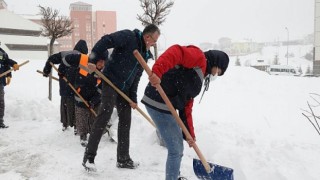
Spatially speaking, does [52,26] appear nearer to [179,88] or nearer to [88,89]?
[88,89]

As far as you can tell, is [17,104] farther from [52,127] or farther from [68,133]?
[68,133]

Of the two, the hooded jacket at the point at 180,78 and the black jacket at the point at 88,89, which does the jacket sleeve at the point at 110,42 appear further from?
the black jacket at the point at 88,89

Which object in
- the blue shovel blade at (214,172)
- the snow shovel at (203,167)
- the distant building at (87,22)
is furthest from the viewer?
the distant building at (87,22)

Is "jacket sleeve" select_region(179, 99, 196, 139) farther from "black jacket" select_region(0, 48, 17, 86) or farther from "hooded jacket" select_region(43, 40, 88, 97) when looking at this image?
"black jacket" select_region(0, 48, 17, 86)

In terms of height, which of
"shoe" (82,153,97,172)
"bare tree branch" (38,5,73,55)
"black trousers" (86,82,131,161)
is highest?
"bare tree branch" (38,5,73,55)

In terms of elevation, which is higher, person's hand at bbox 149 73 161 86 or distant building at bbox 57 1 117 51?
distant building at bbox 57 1 117 51

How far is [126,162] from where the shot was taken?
383 cm

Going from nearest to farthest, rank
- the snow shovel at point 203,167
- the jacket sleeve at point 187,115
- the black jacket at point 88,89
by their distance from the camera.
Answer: the snow shovel at point 203,167 → the jacket sleeve at point 187,115 → the black jacket at point 88,89

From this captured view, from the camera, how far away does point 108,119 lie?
3691mm

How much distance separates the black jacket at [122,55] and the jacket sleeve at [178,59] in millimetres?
897

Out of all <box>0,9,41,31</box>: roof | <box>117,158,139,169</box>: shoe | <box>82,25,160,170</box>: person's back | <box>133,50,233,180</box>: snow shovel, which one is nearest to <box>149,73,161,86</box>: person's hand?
<box>133,50,233,180</box>: snow shovel

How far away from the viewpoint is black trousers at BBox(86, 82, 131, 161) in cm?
359

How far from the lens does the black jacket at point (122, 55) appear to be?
11.1 feet

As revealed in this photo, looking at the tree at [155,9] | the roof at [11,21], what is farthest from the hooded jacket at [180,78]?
the roof at [11,21]
